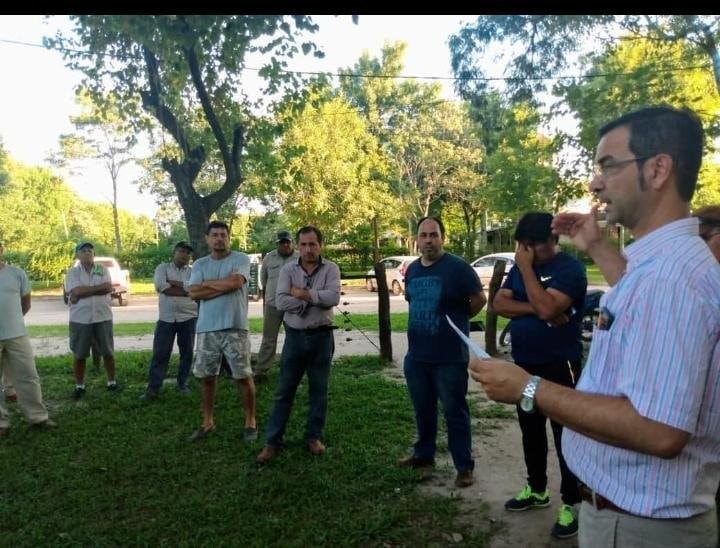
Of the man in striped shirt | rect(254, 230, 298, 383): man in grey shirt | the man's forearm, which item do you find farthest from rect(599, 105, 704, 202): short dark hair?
rect(254, 230, 298, 383): man in grey shirt

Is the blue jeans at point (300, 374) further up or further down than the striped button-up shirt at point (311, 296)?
further down

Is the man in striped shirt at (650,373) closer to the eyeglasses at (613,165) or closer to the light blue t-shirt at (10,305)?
the eyeglasses at (613,165)

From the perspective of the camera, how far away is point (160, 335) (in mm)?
6742

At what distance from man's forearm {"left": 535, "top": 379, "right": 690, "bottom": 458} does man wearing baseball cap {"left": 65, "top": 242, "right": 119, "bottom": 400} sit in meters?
6.72

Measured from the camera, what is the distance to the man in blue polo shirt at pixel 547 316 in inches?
127

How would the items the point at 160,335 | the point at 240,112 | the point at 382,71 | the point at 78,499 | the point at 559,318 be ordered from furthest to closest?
the point at 382,71 < the point at 240,112 < the point at 160,335 < the point at 78,499 < the point at 559,318

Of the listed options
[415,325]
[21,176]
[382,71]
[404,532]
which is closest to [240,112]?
[415,325]

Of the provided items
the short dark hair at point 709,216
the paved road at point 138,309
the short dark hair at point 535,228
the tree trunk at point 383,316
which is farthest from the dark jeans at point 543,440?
the paved road at point 138,309

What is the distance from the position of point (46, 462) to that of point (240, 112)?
521 cm

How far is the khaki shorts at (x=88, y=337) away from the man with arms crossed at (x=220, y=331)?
2557 millimetres

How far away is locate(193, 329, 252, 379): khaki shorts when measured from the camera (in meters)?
5.00

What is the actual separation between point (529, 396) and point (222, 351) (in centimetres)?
406

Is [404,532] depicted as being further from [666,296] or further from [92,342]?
[92,342]

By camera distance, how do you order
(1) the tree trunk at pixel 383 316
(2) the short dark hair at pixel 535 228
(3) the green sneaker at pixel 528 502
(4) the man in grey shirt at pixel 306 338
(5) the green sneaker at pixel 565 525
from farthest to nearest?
(1) the tree trunk at pixel 383 316 < (4) the man in grey shirt at pixel 306 338 < (3) the green sneaker at pixel 528 502 < (2) the short dark hair at pixel 535 228 < (5) the green sneaker at pixel 565 525
